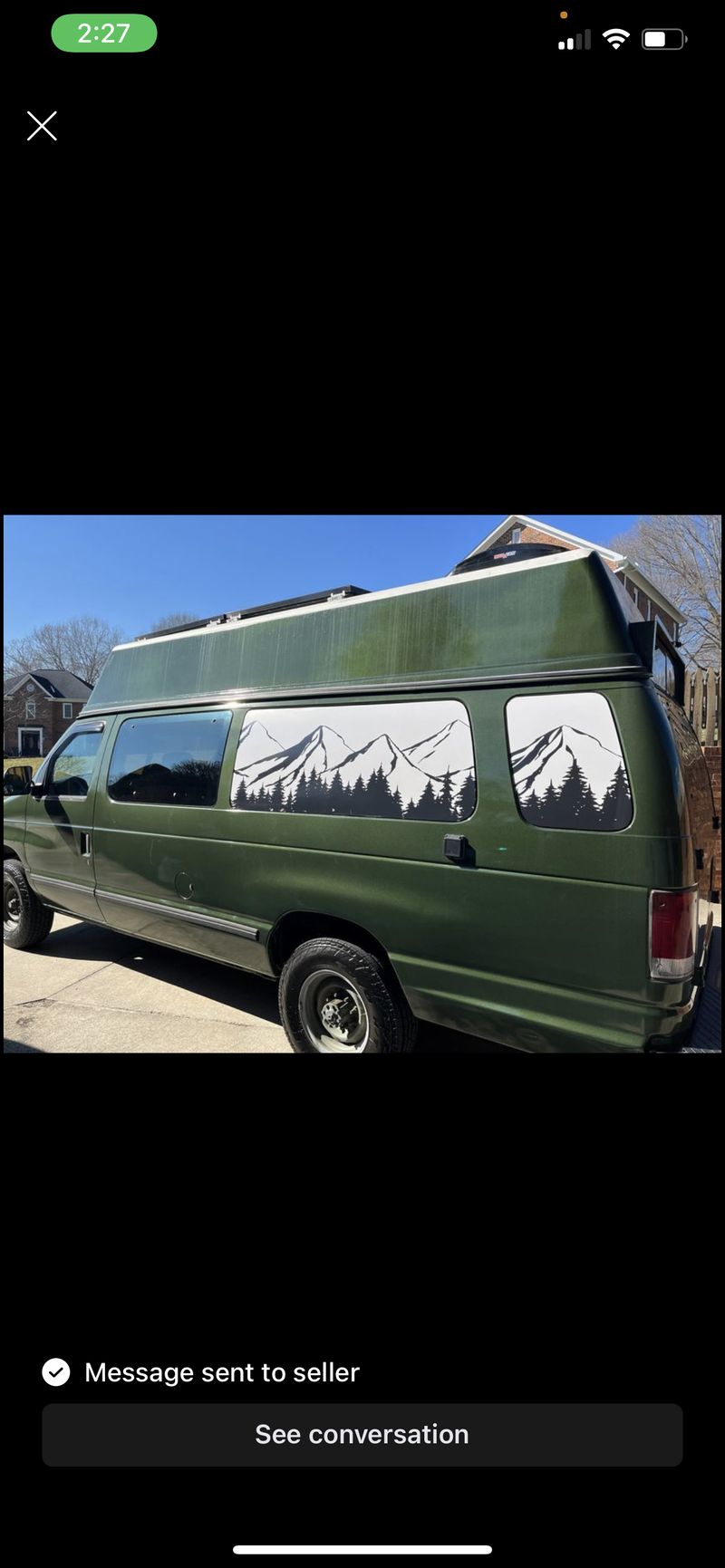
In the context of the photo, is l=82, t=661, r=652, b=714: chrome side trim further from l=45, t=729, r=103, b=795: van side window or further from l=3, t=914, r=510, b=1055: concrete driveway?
l=3, t=914, r=510, b=1055: concrete driveway

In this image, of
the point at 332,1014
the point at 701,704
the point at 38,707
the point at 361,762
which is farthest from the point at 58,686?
the point at 701,704

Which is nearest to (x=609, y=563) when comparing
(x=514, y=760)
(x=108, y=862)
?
(x=514, y=760)

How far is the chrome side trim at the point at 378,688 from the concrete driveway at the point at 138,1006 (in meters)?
1.72

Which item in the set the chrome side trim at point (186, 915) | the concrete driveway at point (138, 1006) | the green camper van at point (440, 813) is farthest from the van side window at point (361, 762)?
the concrete driveway at point (138, 1006)

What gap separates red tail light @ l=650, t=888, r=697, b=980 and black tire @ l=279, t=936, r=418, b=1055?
1151mm

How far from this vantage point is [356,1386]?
3.90 ft

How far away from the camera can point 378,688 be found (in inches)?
101

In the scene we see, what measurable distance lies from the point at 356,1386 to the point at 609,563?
254 cm

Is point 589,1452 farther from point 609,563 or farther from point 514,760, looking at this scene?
point 609,563

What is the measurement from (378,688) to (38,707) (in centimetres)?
1393

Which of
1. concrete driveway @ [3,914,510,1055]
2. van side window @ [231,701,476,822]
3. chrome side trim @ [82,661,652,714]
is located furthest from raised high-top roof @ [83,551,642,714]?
concrete driveway @ [3,914,510,1055]

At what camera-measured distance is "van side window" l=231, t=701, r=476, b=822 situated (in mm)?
2352

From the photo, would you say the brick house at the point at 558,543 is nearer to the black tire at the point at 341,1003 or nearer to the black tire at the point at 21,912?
the black tire at the point at 341,1003
